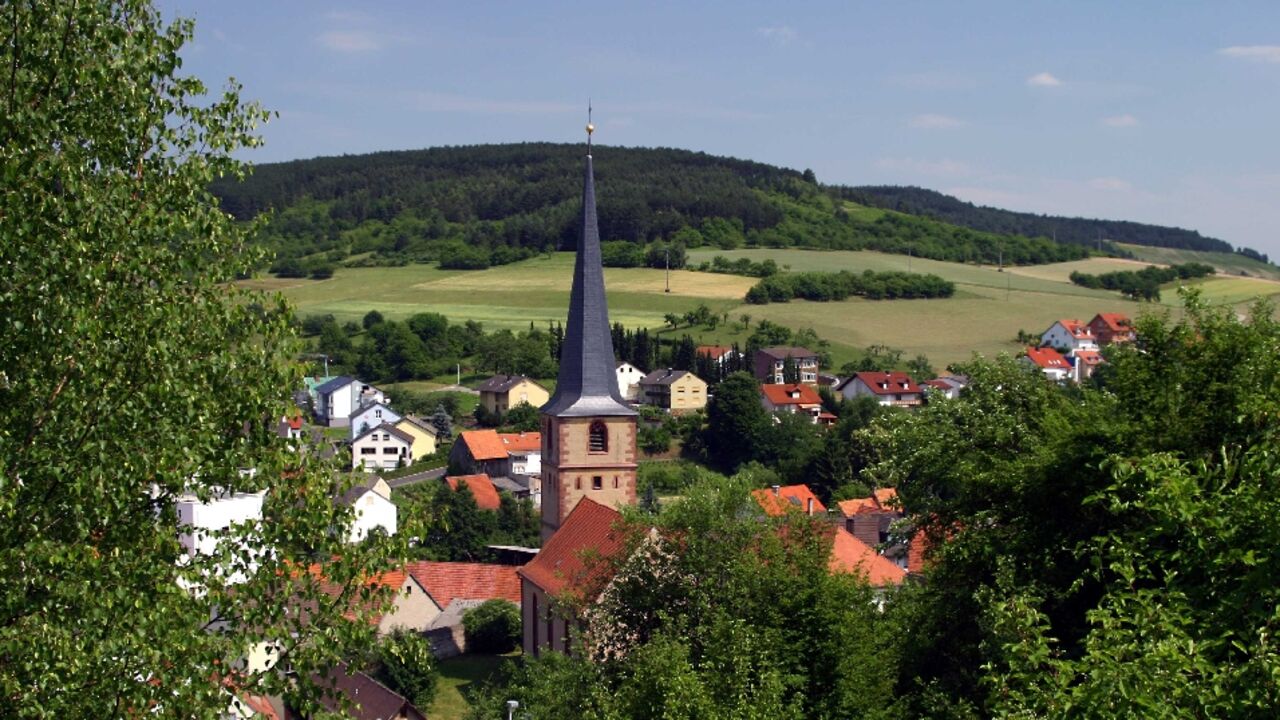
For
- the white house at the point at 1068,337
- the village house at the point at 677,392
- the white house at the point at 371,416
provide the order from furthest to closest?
the white house at the point at 1068,337, the village house at the point at 677,392, the white house at the point at 371,416

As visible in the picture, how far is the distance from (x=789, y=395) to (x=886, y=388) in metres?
6.84

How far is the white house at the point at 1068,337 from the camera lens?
4823 inches

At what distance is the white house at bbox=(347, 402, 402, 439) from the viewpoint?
326 feet

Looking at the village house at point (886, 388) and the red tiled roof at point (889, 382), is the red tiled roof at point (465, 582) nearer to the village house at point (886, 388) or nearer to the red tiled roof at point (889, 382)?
the village house at point (886, 388)

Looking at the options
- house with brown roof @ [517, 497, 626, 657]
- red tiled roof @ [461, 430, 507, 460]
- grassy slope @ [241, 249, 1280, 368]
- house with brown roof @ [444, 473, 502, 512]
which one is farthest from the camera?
grassy slope @ [241, 249, 1280, 368]

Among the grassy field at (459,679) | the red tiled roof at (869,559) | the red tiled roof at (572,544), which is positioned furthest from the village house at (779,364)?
the red tiled roof at (572,544)

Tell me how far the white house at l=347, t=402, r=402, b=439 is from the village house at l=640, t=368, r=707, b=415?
18.4 metres

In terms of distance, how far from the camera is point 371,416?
100188 mm

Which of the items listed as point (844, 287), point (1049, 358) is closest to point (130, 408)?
point (1049, 358)

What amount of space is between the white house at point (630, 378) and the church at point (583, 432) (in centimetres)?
6527

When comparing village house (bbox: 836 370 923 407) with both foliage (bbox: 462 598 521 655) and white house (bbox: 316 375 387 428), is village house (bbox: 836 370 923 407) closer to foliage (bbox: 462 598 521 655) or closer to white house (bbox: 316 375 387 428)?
white house (bbox: 316 375 387 428)

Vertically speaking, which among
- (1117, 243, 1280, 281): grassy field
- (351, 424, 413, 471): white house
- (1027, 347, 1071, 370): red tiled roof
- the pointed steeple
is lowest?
(351, 424, 413, 471): white house

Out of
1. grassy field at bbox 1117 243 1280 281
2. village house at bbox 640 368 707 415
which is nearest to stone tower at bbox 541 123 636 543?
village house at bbox 640 368 707 415

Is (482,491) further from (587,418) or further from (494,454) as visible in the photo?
(587,418)
